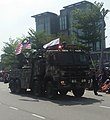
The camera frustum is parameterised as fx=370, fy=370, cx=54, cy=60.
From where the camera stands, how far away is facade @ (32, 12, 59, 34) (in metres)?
78.5

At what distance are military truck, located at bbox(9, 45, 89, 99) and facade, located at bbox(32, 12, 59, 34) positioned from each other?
57052 mm

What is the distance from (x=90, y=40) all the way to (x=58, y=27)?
38.7 m

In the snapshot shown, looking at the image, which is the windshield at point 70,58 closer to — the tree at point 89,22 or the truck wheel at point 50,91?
the truck wheel at point 50,91

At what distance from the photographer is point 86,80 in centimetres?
1944

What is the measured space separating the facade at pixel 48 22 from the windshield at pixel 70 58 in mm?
58541

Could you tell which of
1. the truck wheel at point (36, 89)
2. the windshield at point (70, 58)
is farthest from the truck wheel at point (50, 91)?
the windshield at point (70, 58)

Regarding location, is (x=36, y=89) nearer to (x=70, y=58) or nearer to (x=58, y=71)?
(x=58, y=71)

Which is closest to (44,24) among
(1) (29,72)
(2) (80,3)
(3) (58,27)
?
(3) (58,27)

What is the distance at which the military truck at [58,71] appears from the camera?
1881cm

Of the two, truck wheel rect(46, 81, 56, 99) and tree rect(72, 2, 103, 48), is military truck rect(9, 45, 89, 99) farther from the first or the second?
tree rect(72, 2, 103, 48)

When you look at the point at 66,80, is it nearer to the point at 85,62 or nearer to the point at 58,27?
the point at 85,62

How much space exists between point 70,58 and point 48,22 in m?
60.4

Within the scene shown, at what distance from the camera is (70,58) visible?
Answer: 63.5ft

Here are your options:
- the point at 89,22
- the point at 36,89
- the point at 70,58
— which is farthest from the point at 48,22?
the point at 70,58
